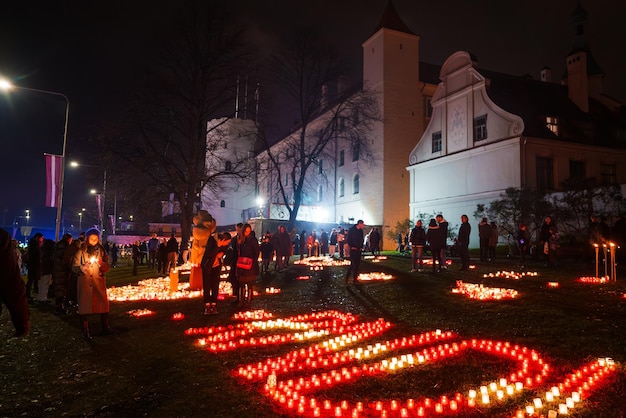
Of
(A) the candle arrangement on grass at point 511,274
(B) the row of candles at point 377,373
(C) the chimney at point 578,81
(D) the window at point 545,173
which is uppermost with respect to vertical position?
(C) the chimney at point 578,81

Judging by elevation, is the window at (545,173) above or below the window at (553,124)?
below

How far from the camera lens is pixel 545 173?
98.6 feet

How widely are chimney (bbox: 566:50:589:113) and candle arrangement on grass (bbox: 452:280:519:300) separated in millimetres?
31292

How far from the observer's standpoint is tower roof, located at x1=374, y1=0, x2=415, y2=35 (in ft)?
142

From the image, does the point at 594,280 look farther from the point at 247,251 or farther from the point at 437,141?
the point at 437,141

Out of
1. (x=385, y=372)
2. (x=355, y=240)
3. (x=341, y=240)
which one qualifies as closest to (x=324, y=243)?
(x=341, y=240)

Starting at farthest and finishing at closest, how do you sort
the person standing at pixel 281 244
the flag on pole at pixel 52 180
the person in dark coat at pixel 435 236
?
the person standing at pixel 281 244, the flag on pole at pixel 52 180, the person in dark coat at pixel 435 236

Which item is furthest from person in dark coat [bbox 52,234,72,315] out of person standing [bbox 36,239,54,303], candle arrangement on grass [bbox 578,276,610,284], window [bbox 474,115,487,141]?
window [bbox 474,115,487,141]

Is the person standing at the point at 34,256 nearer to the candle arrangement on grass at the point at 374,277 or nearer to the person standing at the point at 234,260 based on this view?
the person standing at the point at 234,260

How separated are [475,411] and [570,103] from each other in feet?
128

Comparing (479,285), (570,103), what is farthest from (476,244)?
(479,285)

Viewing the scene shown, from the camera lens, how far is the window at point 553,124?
31.7 metres

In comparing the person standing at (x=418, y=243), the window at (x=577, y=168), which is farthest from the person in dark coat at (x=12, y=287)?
Answer: the window at (x=577, y=168)

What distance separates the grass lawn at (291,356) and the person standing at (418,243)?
4145 millimetres
